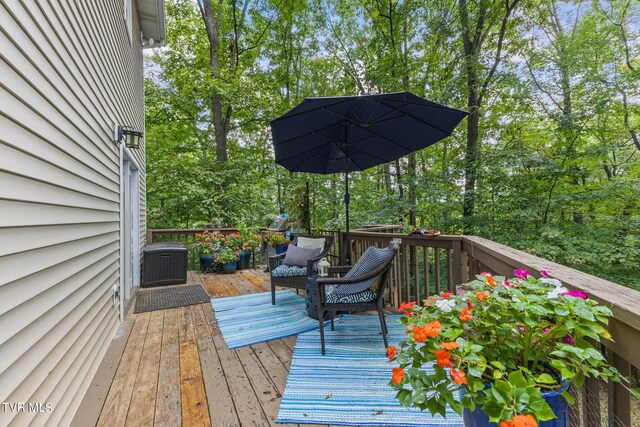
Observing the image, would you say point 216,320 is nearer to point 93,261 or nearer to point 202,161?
point 93,261

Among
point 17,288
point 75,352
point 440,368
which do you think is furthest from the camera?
point 75,352

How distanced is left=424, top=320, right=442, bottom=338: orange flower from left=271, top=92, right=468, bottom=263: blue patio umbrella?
80.4 inches

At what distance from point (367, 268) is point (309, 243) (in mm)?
1532

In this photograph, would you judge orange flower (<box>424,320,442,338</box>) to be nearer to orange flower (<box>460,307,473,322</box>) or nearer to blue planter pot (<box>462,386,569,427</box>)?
orange flower (<box>460,307,473,322</box>)

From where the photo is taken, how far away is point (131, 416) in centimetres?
180

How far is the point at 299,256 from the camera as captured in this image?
407 centimetres

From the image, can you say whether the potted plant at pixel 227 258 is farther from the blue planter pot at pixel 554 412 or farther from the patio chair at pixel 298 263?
the blue planter pot at pixel 554 412

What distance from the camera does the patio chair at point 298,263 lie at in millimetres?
3763

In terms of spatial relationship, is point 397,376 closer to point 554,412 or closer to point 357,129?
point 554,412

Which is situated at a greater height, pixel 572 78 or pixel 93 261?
pixel 572 78

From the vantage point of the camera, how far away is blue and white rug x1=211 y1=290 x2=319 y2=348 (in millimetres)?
2972

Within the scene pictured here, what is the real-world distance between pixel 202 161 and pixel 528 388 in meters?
9.14

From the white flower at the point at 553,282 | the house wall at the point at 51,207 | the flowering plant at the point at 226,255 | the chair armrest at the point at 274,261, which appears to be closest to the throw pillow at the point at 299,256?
the chair armrest at the point at 274,261

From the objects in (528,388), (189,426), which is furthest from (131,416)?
(528,388)
